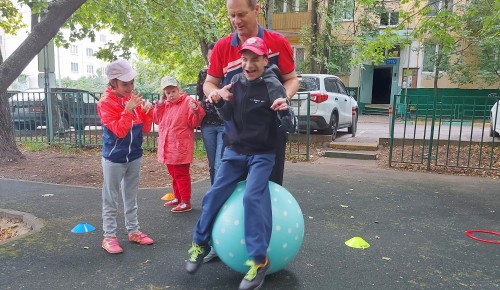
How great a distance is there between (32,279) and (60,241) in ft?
2.85

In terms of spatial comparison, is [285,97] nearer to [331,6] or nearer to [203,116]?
[203,116]

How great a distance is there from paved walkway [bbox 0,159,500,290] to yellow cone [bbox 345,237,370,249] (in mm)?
67

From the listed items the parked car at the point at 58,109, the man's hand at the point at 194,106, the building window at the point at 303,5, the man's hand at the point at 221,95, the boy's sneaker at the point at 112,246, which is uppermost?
the building window at the point at 303,5

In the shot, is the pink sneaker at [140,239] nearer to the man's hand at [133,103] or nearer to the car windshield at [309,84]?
the man's hand at [133,103]

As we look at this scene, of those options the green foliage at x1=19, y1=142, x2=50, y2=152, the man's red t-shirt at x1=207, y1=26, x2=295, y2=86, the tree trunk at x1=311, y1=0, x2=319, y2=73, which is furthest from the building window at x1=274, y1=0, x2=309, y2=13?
the man's red t-shirt at x1=207, y1=26, x2=295, y2=86

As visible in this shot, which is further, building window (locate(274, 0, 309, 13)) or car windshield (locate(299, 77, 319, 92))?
building window (locate(274, 0, 309, 13))

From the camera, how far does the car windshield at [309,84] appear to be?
10.5 m

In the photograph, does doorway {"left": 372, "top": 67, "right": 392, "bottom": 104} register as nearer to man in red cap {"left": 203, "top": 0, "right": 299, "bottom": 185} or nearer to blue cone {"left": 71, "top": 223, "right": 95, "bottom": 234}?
blue cone {"left": 71, "top": 223, "right": 95, "bottom": 234}

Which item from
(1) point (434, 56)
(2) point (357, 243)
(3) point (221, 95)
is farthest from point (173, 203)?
(1) point (434, 56)

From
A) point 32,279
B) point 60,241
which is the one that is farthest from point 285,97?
point 60,241

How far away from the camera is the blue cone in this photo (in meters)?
4.32

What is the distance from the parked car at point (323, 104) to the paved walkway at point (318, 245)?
11.1 ft

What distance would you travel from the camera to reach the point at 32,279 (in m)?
3.22

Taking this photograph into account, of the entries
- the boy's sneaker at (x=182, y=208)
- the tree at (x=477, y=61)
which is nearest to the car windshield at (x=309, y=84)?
the boy's sneaker at (x=182, y=208)
